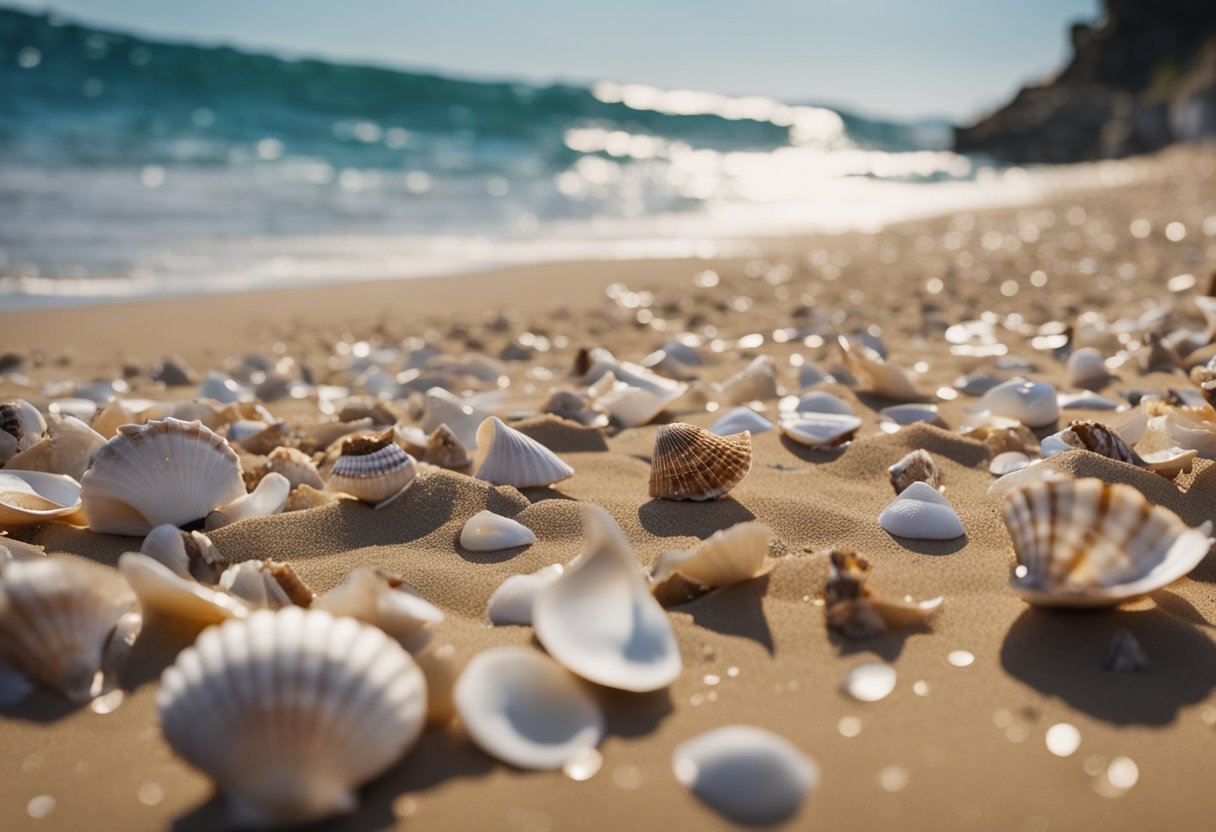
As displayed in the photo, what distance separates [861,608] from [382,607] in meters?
0.72

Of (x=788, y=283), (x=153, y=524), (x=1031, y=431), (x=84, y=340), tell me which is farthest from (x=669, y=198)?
(x=153, y=524)

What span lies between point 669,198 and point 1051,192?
300 inches

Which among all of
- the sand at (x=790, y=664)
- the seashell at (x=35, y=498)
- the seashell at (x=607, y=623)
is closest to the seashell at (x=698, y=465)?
the sand at (x=790, y=664)

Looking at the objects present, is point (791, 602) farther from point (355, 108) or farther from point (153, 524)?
point (355, 108)

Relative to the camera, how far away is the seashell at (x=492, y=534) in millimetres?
1832

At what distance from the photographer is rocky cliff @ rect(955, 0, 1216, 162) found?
30438mm

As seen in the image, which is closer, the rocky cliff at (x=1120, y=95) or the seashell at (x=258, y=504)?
the seashell at (x=258, y=504)

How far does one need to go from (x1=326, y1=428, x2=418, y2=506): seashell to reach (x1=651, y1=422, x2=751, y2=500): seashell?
0.57m

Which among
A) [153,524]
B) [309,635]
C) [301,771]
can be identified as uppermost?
[309,635]

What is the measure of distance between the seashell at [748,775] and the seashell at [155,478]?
123cm

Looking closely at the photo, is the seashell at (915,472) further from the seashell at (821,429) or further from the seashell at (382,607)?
the seashell at (382,607)

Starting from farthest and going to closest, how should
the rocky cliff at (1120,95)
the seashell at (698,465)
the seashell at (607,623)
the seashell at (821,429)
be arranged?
the rocky cliff at (1120,95) → the seashell at (821,429) → the seashell at (698,465) → the seashell at (607,623)

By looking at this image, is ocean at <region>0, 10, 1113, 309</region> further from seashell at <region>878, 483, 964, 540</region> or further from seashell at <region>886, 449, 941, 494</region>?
seashell at <region>878, 483, 964, 540</region>

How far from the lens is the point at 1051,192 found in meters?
15.6
